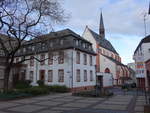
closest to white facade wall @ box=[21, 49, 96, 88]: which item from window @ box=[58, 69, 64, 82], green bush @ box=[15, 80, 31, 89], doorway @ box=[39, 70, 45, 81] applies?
window @ box=[58, 69, 64, 82]

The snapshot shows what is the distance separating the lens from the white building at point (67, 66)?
2673 centimetres

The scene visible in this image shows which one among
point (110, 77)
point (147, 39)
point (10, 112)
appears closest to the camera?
point (10, 112)

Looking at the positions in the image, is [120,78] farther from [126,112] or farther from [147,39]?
[126,112]

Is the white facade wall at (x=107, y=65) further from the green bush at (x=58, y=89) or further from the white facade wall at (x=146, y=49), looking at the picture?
the green bush at (x=58, y=89)

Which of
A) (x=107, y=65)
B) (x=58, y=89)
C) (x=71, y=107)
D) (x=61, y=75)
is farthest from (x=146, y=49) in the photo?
(x=71, y=107)

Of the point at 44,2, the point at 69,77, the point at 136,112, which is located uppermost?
the point at 44,2

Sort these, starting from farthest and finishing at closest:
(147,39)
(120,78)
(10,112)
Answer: (120,78) → (147,39) → (10,112)

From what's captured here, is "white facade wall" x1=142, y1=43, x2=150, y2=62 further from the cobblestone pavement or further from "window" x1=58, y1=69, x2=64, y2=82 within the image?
the cobblestone pavement

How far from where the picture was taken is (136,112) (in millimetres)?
10305

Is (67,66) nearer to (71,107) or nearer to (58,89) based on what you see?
(58,89)

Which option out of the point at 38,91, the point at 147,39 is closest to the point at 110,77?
the point at 147,39

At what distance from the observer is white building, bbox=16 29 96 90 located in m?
26.7

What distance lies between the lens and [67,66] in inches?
1064

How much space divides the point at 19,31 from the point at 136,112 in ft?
40.5
